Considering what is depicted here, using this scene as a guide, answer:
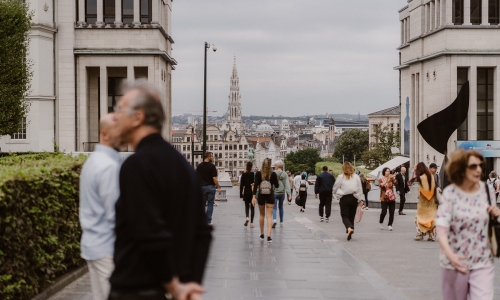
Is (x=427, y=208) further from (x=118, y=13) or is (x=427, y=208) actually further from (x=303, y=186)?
(x=118, y=13)

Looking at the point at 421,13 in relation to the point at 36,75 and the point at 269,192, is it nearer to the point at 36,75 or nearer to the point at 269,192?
the point at 36,75

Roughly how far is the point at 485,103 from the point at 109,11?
26.0 meters

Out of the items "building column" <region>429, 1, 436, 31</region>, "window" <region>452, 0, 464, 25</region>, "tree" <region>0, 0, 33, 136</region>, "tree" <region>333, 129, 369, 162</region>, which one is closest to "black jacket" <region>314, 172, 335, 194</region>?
"tree" <region>0, 0, 33, 136</region>

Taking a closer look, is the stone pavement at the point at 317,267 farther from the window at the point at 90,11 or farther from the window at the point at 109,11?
the window at the point at 90,11

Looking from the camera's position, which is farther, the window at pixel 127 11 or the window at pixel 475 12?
the window at pixel 475 12

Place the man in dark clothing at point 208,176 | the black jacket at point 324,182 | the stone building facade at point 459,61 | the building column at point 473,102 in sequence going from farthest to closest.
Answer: the building column at point 473,102 < the stone building facade at point 459,61 < the black jacket at point 324,182 < the man in dark clothing at point 208,176

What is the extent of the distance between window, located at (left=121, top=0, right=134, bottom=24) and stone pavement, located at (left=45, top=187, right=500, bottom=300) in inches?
1374

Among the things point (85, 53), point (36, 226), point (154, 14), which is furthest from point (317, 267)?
point (85, 53)

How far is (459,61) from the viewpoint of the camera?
53.3 meters

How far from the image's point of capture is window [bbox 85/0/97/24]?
5191cm

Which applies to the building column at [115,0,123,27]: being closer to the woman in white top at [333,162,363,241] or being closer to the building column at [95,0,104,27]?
the building column at [95,0,104,27]

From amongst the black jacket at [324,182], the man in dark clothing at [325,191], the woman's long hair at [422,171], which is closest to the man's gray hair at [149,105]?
the woman's long hair at [422,171]

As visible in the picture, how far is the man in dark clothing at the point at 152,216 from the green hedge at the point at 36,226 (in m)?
3.71

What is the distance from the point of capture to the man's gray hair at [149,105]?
4.19 meters
